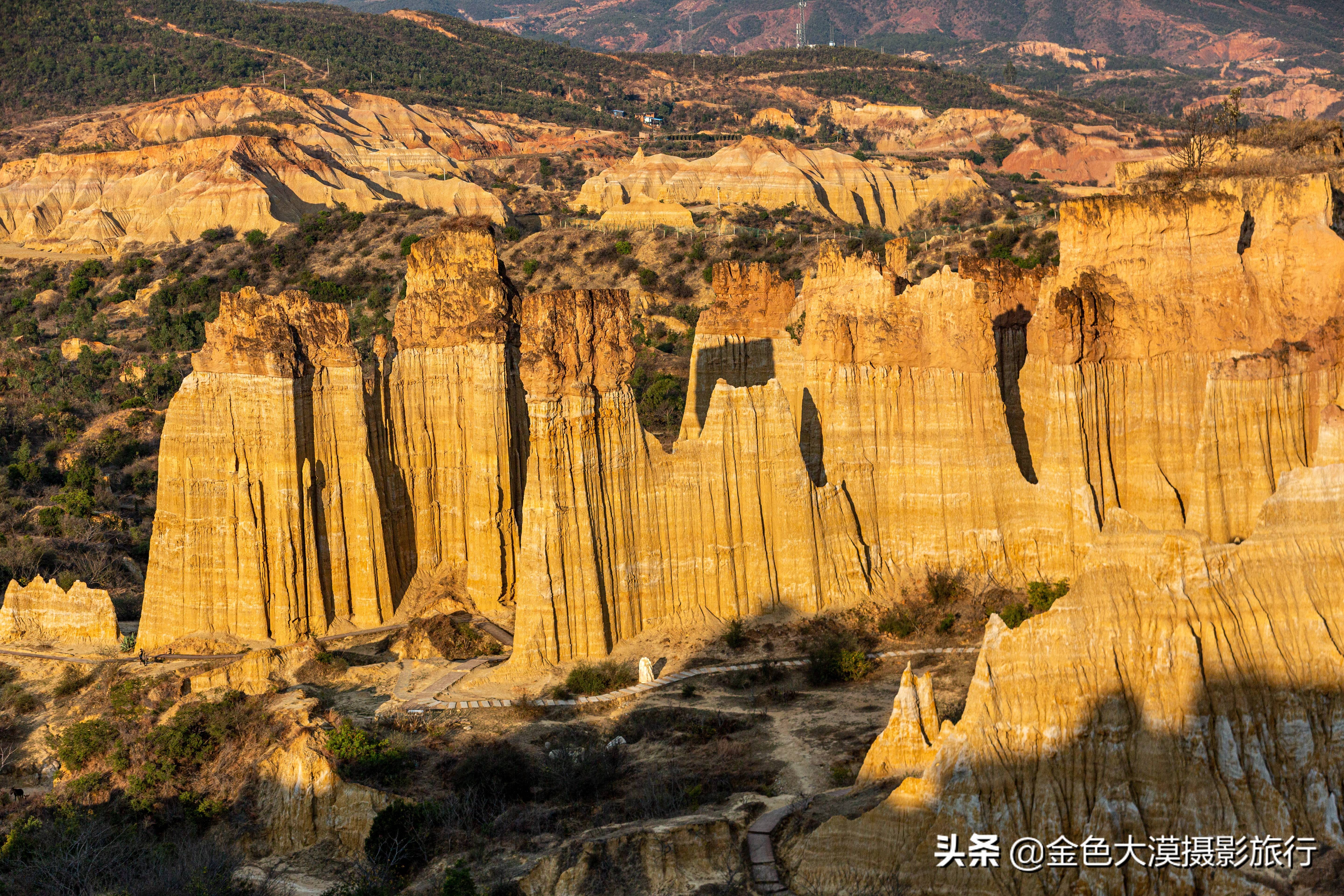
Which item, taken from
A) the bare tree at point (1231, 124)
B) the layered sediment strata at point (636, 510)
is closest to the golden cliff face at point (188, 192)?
the bare tree at point (1231, 124)

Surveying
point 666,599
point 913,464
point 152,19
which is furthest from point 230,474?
point 152,19

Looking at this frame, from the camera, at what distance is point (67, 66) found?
121312 mm

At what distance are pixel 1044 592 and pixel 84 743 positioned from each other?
748 inches

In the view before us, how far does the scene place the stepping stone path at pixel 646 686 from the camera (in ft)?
85.5

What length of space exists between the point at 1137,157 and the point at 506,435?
3877 inches

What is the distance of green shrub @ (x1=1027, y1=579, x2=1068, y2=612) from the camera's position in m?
27.4

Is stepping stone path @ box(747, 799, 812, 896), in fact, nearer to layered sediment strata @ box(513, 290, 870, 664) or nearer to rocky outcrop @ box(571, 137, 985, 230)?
layered sediment strata @ box(513, 290, 870, 664)

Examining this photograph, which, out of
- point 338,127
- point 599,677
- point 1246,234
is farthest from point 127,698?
point 338,127

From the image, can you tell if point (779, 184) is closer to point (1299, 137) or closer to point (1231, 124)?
point (1231, 124)

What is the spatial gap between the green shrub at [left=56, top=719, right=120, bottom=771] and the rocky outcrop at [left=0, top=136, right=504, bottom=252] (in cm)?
6027

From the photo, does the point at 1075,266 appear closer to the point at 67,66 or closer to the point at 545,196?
the point at 545,196

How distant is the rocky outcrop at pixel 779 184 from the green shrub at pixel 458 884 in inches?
2645

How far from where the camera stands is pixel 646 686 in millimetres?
26500

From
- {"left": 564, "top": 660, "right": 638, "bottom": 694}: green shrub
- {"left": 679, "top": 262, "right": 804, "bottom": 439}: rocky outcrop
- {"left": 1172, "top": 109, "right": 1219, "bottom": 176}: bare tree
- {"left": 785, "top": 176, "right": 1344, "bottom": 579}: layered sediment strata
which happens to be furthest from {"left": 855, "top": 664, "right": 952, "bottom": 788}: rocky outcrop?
{"left": 1172, "top": 109, "right": 1219, "bottom": 176}: bare tree
